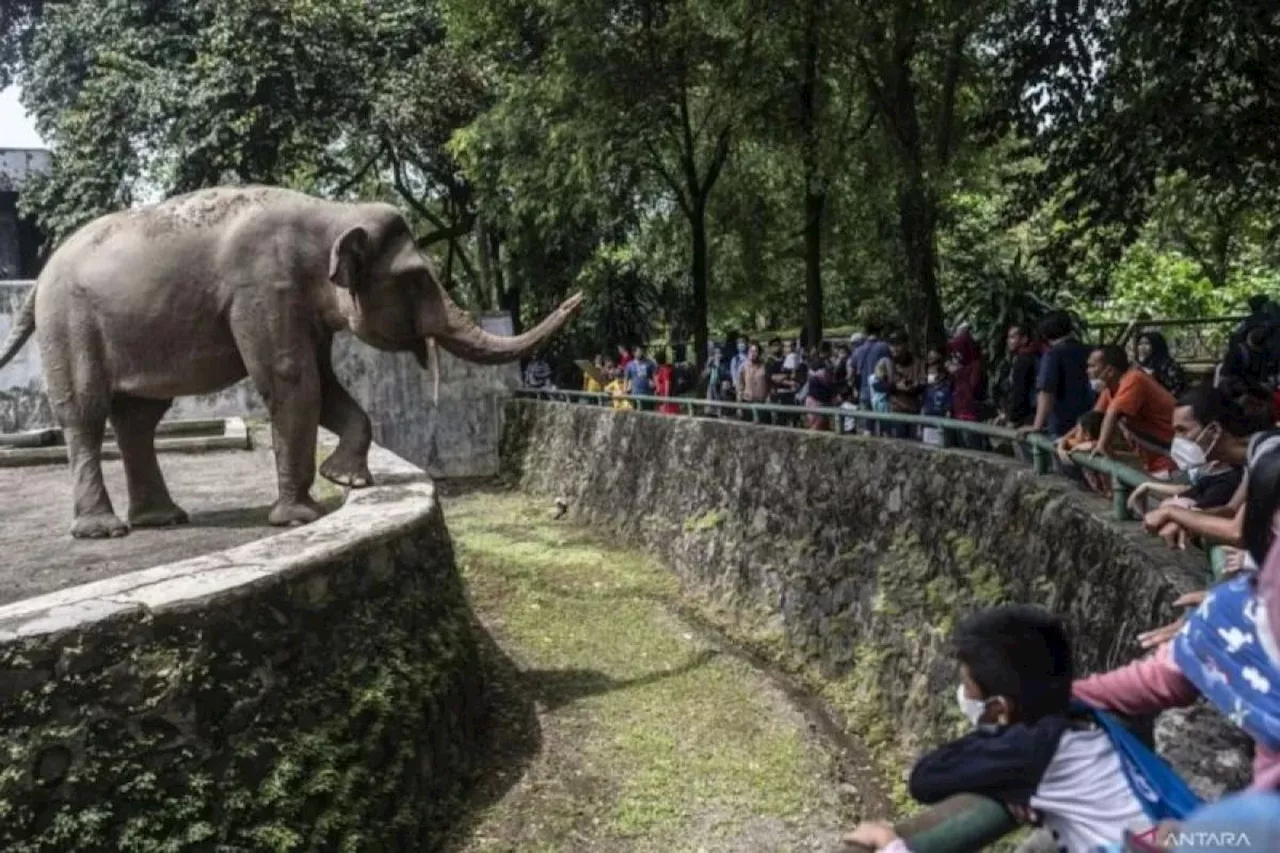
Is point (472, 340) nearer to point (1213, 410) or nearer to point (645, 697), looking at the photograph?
point (645, 697)

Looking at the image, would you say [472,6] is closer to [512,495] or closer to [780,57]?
[780,57]

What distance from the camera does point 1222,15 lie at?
21.8 ft

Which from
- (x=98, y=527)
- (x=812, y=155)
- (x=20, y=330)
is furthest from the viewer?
(x=812, y=155)

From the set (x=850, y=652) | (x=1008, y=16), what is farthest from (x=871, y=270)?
(x=850, y=652)

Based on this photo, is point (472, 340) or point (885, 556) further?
point (885, 556)

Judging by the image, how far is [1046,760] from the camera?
1979 mm

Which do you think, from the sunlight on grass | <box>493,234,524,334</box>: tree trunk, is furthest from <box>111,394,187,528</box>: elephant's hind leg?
<box>493,234,524,334</box>: tree trunk

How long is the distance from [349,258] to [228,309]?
2.34 ft

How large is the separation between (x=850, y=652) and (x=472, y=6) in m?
11.5

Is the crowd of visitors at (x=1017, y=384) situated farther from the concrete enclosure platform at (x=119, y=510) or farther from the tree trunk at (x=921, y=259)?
the concrete enclosure platform at (x=119, y=510)

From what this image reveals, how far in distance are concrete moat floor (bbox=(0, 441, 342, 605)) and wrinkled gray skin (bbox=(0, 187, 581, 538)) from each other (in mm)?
307

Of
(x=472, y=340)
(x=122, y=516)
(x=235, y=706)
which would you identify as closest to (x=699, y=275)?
(x=472, y=340)

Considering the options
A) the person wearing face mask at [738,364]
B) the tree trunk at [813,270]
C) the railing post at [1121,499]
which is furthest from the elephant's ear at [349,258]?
the tree trunk at [813,270]

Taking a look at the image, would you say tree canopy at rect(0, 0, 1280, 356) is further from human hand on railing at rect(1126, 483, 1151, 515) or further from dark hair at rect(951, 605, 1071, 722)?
dark hair at rect(951, 605, 1071, 722)
